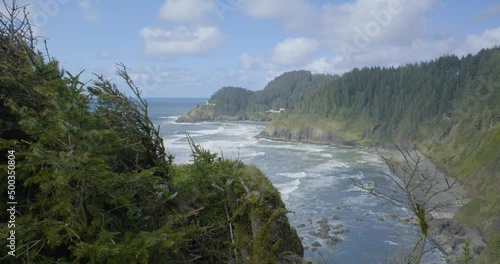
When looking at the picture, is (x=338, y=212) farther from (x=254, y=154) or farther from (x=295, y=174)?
(x=254, y=154)

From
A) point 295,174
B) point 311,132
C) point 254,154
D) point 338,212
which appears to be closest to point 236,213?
point 338,212

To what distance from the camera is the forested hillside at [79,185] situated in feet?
13.7

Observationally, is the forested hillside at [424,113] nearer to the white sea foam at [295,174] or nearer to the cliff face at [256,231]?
the white sea foam at [295,174]

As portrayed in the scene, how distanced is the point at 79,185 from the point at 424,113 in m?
129

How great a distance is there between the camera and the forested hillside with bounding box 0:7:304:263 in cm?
416

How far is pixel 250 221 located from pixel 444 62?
162m

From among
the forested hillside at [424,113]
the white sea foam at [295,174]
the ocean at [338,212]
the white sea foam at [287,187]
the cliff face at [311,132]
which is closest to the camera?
the ocean at [338,212]

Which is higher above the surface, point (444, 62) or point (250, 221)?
point (444, 62)

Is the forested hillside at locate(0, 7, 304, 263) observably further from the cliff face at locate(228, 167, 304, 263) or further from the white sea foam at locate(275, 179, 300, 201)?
the white sea foam at locate(275, 179, 300, 201)

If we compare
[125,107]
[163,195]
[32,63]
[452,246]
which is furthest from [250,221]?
[452,246]

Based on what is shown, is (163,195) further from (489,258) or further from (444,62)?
(444,62)

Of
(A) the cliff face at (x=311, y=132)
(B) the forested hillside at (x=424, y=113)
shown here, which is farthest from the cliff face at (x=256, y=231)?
(A) the cliff face at (x=311, y=132)

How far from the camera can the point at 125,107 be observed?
6566mm

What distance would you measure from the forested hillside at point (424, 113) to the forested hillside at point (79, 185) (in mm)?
51320
